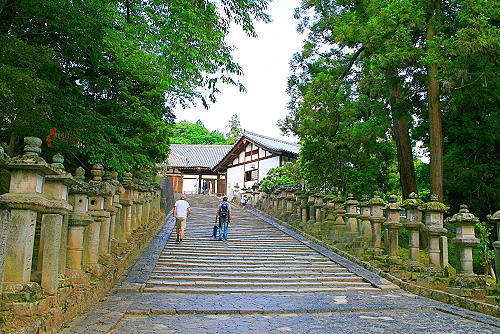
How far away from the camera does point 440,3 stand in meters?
12.2

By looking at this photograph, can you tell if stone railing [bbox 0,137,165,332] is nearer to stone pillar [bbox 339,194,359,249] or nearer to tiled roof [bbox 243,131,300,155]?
stone pillar [bbox 339,194,359,249]

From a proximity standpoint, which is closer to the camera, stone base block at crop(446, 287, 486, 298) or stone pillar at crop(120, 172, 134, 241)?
stone base block at crop(446, 287, 486, 298)

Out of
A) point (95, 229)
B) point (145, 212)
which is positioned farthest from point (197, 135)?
point (95, 229)

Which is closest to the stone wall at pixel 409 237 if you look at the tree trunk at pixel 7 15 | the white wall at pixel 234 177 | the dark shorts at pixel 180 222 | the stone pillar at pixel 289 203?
the stone pillar at pixel 289 203

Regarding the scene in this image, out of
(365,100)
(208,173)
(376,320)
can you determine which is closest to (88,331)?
(376,320)

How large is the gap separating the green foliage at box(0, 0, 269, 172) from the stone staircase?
2895mm

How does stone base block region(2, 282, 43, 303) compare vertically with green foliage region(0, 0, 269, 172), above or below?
below

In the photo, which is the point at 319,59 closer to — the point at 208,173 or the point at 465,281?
the point at 465,281

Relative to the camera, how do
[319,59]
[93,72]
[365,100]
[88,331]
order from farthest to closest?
1. [319,59]
2. [365,100]
3. [93,72]
4. [88,331]

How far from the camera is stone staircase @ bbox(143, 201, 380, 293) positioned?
9.23m

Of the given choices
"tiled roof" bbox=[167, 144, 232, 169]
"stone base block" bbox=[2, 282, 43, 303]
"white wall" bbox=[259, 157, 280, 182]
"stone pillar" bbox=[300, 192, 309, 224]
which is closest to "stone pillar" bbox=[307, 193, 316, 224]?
"stone pillar" bbox=[300, 192, 309, 224]

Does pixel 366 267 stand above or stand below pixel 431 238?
below

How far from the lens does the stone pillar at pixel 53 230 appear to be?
17.5 feet

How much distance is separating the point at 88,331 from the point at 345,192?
12.4 metres
